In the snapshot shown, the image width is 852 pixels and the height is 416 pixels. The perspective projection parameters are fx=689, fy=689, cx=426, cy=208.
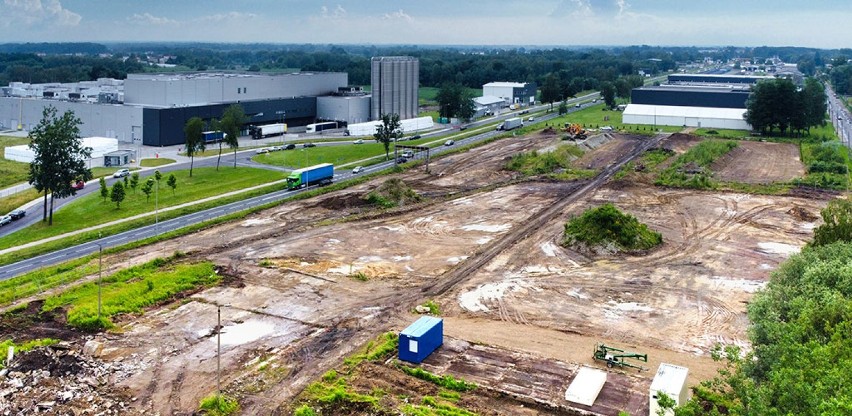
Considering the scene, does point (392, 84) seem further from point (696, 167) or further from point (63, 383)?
point (63, 383)

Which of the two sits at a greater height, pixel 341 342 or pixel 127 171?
pixel 127 171

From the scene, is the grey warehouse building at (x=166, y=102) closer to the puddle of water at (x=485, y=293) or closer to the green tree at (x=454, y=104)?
the green tree at (x=454, y=104)

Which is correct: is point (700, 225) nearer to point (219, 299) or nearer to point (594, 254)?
point (594, 254)

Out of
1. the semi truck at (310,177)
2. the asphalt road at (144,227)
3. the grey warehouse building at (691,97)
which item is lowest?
the asphalt road at (144,227)

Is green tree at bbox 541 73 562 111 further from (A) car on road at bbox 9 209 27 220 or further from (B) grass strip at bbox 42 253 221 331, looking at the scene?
(B) grass strip at bbox 42 253 221 331

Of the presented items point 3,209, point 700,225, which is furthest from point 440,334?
point 3,209

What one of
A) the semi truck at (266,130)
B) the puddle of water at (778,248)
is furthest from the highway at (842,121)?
the semi truck at (266,130)
